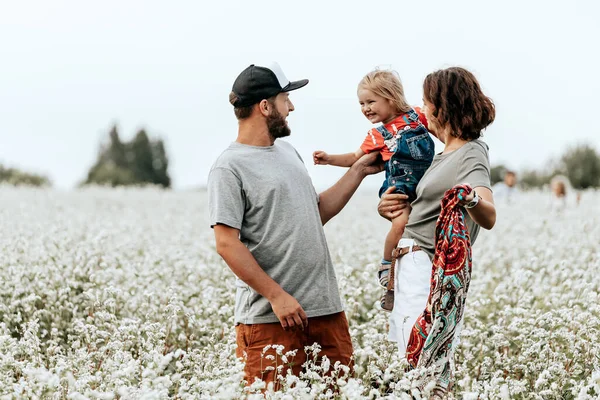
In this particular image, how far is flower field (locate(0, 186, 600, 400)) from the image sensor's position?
4.05 meters

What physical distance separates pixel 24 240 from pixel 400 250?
4.93 metres

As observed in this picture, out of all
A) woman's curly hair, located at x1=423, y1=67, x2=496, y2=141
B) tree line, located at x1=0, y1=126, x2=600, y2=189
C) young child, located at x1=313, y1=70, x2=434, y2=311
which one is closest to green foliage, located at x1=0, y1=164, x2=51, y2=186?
tree line, located at x1=0, y1=126, x2=600, y2=189

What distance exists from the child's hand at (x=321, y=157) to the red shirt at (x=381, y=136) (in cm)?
30

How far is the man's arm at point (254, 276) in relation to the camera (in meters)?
4.25

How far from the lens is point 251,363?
4.49m

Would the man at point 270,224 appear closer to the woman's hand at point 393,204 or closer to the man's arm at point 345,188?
the man's arm at point 345,188

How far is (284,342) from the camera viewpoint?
4.47 meters

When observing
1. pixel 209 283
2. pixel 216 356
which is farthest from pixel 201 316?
pixel 216 356

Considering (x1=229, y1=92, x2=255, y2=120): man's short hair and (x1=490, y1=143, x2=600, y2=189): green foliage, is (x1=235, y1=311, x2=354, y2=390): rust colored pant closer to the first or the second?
(x1=229, y1=92, x2=255, y2=120): man's short hair

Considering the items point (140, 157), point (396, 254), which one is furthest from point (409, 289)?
point (140, 157)

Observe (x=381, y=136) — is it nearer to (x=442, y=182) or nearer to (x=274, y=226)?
(x=442, y=182)

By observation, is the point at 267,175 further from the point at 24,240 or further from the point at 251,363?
the point at 24,240

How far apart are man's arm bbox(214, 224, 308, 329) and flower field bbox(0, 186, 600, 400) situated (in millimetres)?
352

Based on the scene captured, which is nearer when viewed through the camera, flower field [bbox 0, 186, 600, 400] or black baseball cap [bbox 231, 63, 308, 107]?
flower field [bbox 0, 186, 600, 400]
